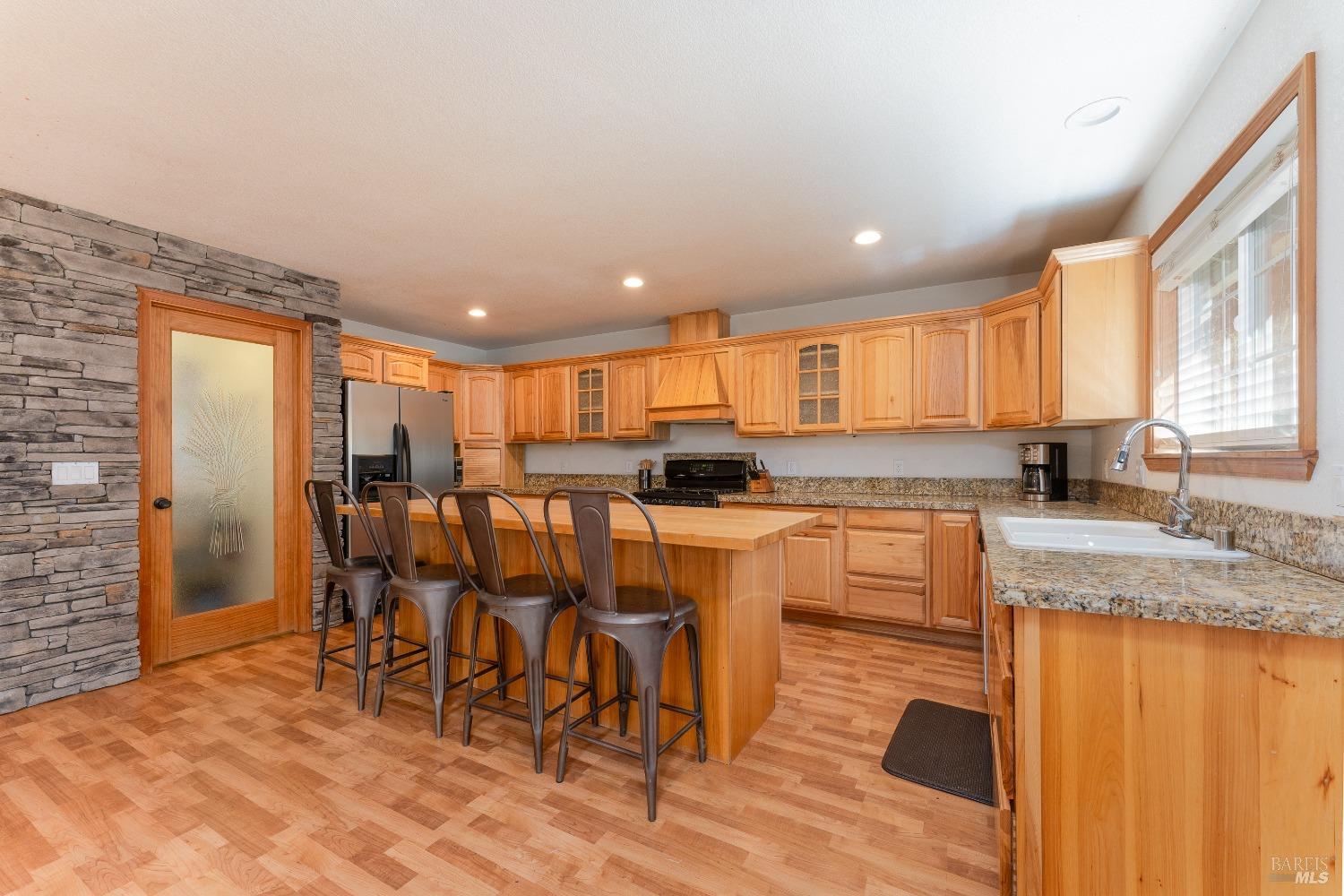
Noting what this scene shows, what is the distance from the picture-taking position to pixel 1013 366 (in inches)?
133

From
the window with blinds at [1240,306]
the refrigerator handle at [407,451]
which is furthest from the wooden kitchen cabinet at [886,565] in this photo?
the refrigerator handle at [407,451]

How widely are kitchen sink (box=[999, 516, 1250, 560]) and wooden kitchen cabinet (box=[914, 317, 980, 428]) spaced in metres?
1.57

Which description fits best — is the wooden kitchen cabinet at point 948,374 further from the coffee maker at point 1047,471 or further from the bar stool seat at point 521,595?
the bar stool seat at point 521,595

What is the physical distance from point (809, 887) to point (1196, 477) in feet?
6.15

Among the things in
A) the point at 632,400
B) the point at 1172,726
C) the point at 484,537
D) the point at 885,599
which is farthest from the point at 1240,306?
the point at 632,400

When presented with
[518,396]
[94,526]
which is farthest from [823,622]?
[94,526]

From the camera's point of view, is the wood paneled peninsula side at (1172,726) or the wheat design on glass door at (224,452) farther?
the wheat design on glass door at (224,452)

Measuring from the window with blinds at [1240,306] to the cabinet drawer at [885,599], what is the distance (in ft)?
5.65

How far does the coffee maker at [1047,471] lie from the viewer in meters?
3.42

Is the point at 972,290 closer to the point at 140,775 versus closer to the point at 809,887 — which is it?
the point at 809,887

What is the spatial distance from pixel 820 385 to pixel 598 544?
283cm

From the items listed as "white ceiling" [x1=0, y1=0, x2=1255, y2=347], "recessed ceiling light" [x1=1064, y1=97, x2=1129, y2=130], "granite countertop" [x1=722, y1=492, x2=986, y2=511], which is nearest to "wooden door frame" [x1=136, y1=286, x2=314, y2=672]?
"white ceiling" [x1=0, y1=0, x2=1255, y2=347]

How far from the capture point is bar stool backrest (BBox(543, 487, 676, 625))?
181cm

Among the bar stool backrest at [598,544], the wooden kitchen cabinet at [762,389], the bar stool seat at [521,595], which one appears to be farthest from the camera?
the wooden kitchen cabinet at [762,389]
